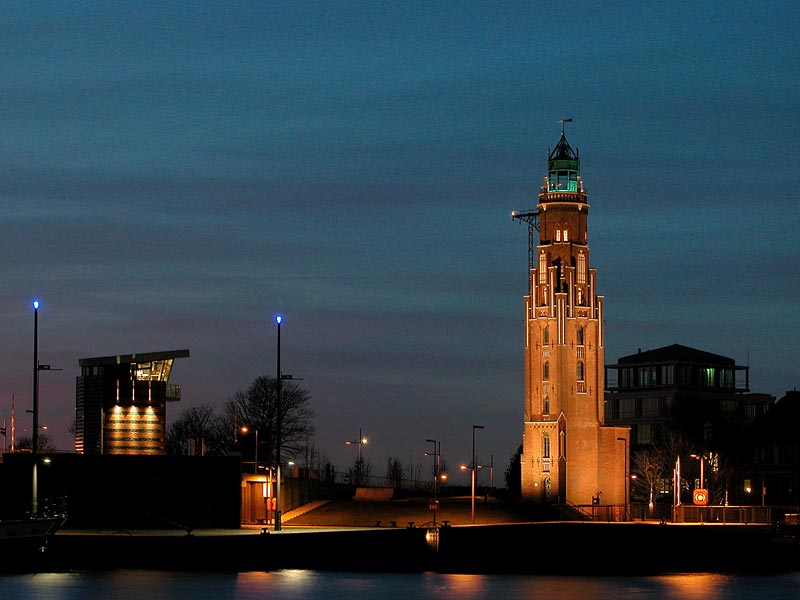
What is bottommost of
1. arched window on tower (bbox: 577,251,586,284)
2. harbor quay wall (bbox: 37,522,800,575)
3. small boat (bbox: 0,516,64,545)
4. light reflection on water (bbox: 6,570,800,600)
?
light reflection on water (bbox: 6,570,800,600)

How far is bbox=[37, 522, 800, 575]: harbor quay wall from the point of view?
90062 millimetres

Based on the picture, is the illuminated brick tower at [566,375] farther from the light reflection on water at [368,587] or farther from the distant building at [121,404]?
the light reflection on water at [368,587]

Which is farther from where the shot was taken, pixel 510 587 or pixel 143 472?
pixel 143 472

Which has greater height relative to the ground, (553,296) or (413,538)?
(553,296)

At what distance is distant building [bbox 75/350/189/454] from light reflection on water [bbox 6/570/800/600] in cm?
2836

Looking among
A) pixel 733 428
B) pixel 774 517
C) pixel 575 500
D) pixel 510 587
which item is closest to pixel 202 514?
pixel 510 587

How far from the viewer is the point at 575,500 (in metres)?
148

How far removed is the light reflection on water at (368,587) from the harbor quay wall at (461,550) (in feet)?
3.17

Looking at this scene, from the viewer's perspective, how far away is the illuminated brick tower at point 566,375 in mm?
149250

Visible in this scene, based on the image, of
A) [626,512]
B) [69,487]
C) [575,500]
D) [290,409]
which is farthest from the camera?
[290,409]

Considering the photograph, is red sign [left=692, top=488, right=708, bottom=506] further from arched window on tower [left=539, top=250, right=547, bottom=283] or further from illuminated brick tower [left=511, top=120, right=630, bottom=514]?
arched window on tower [left=539, top=250, right=547, bottom=283]

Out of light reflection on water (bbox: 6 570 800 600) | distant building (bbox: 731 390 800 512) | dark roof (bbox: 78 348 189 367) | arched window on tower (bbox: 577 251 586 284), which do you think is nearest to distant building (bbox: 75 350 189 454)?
dark roof (bbox: 78 348 189 367)

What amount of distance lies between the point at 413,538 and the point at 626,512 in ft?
142

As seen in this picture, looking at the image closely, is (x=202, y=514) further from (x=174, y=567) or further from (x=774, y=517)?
(x=774, y=517)
